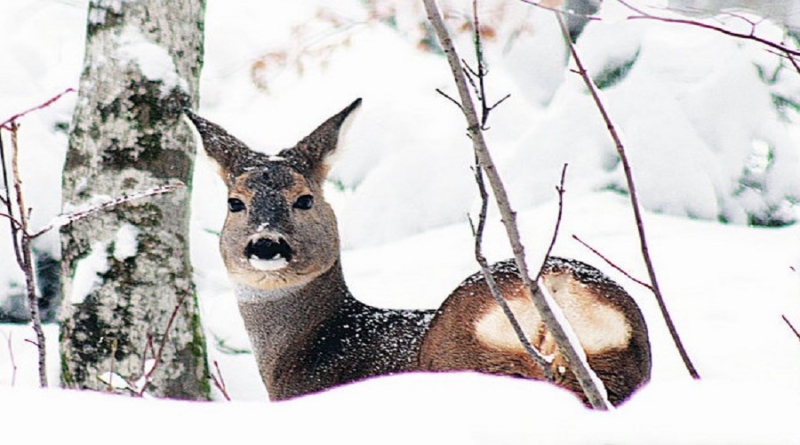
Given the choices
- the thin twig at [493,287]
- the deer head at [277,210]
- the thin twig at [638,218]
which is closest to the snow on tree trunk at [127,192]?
the deer head at [277,210]

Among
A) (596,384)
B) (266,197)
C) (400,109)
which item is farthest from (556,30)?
(596,384)

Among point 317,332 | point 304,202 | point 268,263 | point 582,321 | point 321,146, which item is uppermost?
point 321,146

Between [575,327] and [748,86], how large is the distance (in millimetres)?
5761

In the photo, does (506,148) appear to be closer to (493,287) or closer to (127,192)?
(127,192)

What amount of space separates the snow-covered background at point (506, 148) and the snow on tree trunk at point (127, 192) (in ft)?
2.17

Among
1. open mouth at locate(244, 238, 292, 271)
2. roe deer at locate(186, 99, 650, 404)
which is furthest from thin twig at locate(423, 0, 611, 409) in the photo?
open mouth at locate(244, 238, 292, 271)

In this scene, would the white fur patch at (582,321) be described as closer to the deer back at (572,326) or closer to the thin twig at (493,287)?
the deer back at (572,326)

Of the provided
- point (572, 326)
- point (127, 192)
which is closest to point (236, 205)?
point (127, 192)

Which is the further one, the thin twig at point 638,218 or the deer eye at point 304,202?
the deer eye at point 304,202

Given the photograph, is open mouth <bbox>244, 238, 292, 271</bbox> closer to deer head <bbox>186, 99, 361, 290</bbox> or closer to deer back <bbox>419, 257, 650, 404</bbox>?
deer head <bbox>186, 99, 361, 290</bbox>

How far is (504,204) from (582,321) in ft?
3.40

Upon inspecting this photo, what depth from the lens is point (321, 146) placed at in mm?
3936

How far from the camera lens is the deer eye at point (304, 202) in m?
3.75

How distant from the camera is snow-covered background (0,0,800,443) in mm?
6289
